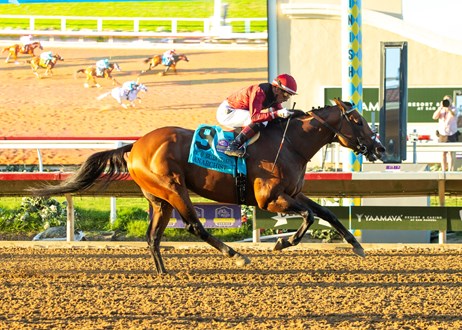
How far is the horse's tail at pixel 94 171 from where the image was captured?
8023 mm

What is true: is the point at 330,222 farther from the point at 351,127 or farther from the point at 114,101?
the point at 114,101

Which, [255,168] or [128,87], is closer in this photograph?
[255,168]

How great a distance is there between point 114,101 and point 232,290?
11.7 metres

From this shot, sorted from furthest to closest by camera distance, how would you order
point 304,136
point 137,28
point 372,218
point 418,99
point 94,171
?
point 418,99
point 137,28
point 372,218
point 94,171
point 304,136

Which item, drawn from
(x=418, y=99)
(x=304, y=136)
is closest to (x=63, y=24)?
(x=418, y=99)

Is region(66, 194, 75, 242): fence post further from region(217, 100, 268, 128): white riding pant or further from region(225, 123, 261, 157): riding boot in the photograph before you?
region(225, 123, 261, 157): riding boot

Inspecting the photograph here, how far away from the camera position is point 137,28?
1838 cm

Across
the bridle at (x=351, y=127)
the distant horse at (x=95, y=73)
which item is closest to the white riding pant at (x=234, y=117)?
the bridle at (x=351, y=127)

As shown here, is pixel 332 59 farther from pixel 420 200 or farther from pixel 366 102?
pixel 420 200

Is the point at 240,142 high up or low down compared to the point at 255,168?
up

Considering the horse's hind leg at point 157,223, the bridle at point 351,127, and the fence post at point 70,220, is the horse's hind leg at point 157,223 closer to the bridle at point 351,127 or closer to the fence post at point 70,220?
the bridle at point 351,127

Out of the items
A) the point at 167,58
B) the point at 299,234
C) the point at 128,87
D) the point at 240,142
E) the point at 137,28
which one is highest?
the point at 137,28

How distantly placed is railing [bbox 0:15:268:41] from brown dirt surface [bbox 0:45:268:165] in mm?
259

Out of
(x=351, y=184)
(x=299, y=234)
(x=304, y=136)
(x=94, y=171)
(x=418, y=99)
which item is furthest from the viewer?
(x=418, y=99)
